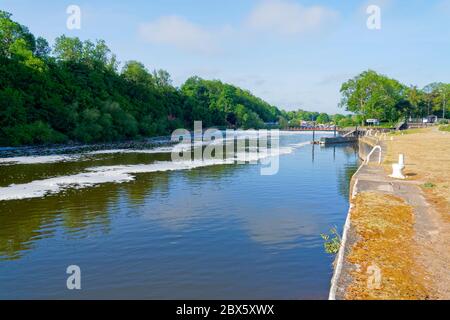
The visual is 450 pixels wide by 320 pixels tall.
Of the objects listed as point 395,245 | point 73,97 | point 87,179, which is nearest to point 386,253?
point 395,245

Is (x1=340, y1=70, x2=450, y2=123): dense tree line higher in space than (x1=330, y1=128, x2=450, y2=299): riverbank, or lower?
higher

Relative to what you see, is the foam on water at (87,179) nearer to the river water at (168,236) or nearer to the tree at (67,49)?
the river water at (168,236)

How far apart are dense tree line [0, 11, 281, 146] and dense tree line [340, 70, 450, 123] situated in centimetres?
5750

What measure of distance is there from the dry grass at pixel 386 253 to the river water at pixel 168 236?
1.46 metres

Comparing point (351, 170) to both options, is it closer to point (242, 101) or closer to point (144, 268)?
point (144, 268)

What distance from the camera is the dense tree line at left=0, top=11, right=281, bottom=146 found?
2164 inches

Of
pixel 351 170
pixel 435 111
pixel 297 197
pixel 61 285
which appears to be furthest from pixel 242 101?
pixel 61 285

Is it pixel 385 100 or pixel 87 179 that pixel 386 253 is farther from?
pixel 385 100

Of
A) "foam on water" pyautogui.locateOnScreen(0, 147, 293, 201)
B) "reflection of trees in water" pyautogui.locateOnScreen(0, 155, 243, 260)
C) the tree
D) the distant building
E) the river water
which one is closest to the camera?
the river water

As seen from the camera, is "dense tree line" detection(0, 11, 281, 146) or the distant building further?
the distant building

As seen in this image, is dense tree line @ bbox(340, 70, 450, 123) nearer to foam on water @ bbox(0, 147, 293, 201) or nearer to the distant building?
the distant building

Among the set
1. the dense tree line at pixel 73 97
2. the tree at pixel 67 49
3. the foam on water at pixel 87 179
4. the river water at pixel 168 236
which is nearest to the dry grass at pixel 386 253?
the river water at pixel 168 236

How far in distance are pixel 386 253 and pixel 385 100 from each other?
123 metres

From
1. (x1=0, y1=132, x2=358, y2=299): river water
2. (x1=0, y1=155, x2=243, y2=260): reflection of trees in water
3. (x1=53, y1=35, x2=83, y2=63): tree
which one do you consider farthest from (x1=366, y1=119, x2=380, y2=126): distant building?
(x1=0, y1=155, x2=243, y2=260): reflection of trees in water
